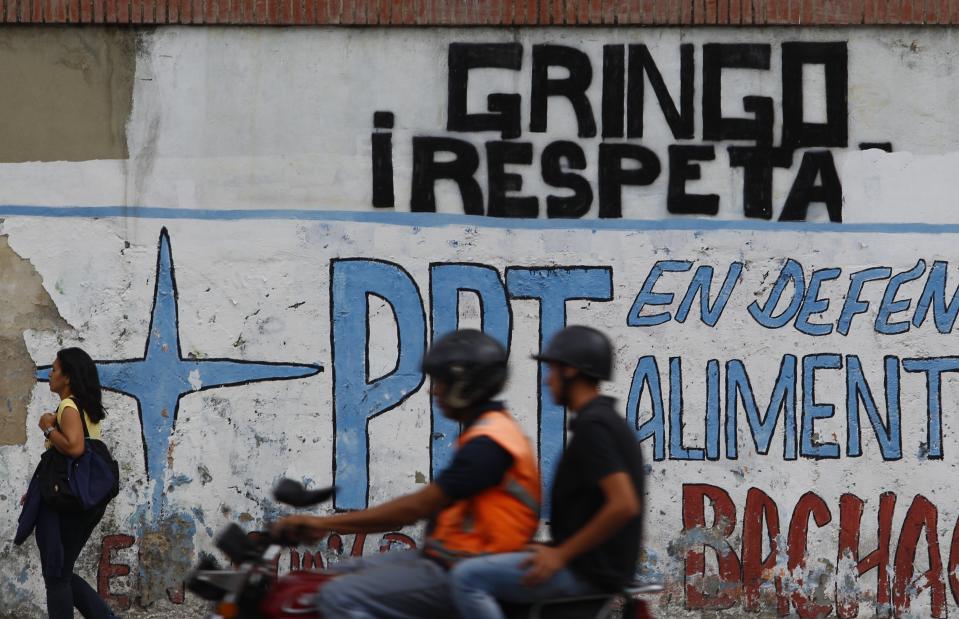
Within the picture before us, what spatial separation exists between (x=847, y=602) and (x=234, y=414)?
3.78 metres

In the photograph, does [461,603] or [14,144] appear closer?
[461,603]

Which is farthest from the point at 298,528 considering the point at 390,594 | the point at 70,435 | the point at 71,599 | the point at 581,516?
the point at 71,599

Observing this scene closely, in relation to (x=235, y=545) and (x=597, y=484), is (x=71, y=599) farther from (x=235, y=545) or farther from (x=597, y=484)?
(x=597, y=484)

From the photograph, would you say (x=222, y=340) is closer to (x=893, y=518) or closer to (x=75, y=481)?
(x=75, y=481)

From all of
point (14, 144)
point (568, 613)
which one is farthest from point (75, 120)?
point (568, 613)

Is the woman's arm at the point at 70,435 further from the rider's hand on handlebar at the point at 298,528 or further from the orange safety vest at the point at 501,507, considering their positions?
the orange safety vest at the point at 501,507

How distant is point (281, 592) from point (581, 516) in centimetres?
100

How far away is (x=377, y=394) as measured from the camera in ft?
25.2

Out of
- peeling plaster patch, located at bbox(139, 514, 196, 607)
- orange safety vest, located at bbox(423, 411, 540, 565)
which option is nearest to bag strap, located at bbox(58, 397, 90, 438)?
peeling plaster patch, located at bbox(139, 514, 196, 607)

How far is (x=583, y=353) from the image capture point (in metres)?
4.31

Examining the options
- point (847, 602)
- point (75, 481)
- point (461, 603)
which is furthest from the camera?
point (847, 602)

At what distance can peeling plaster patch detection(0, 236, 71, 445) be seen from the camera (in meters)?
7.71

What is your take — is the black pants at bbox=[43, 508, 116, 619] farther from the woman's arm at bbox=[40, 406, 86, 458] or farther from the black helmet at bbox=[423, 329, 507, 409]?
the black helmet at bbox=[423, 329, 507, 409]

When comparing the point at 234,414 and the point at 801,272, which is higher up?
the point at 801,272
